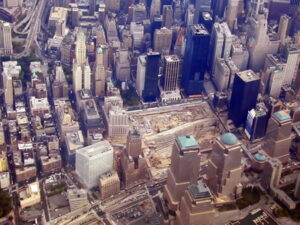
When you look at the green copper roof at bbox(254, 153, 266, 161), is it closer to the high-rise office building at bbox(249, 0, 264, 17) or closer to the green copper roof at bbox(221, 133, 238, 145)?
the green copper roof at bbox(221, 133, 238, 145)

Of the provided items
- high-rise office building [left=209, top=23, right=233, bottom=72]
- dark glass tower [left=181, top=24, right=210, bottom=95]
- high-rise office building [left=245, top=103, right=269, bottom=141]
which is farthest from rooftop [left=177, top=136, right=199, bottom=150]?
high-rise office building [left=209, top=23, right=233, bottom=72]

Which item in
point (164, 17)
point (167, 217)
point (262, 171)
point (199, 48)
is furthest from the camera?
point (164, 17)

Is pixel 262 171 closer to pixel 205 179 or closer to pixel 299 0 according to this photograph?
pixel 205 179

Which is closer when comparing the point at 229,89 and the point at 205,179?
the point at 205,179

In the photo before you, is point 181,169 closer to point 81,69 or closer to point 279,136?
point 279,136

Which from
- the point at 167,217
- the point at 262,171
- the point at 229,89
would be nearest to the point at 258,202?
the point at 262,171

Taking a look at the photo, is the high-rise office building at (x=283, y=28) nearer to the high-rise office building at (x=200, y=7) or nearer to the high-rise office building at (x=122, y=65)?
the high-rise office building at (x=200, y=7)
